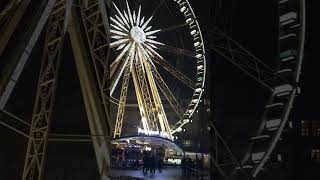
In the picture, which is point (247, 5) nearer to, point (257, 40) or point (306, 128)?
point (257, 40)

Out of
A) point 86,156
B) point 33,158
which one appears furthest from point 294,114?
point 33,158

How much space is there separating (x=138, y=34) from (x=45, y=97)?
12.0m

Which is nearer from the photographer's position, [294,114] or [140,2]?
[294,114]

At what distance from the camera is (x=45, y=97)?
9.78 meters

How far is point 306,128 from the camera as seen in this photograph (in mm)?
11312

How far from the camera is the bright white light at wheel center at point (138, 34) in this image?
21.1m

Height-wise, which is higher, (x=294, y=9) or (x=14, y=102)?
(x=294, y=9)

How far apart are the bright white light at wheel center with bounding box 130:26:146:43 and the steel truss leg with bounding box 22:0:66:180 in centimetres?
1127

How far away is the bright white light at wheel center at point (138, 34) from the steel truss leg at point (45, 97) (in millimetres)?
11267

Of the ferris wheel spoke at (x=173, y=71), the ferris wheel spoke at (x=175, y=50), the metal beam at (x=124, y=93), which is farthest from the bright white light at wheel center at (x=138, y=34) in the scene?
the ferris wheel spoke at (x=173, y=71)

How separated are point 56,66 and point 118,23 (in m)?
11.4

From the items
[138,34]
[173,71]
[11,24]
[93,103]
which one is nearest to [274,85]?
[93,103]

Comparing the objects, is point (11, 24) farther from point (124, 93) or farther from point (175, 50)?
point (175, 50)

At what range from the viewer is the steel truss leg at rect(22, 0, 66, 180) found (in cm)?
968
